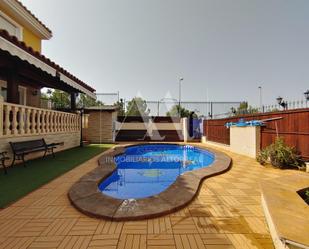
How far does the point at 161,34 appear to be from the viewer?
44.5 ft

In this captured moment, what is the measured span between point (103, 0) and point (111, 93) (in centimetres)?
902

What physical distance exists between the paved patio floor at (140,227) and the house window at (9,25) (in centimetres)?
828

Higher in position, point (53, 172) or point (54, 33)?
point (54, 33)

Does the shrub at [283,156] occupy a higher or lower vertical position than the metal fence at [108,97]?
lower

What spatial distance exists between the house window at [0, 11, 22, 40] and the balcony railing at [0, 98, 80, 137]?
4.07 m

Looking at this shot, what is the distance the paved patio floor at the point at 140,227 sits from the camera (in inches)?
93.7

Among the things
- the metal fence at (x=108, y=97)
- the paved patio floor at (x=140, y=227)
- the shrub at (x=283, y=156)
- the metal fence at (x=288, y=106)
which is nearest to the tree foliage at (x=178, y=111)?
the metal fence at (x=108, y=97)

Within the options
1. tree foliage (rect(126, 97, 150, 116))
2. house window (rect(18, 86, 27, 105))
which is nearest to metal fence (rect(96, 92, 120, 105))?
tree foliage (rect(126, 97, 150, 116))

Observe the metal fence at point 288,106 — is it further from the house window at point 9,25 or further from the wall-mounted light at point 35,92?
the wall-mounted light at point 35,92

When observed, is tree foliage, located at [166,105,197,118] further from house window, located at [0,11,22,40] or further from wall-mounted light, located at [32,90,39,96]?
house window, located at [0,11,22,40]

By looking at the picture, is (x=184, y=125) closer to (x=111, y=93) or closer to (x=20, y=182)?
(x=111, y=93)

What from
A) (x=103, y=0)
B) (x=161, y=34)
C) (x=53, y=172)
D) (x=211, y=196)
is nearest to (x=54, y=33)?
(x=103, y=0)

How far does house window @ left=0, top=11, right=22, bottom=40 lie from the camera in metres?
8.17

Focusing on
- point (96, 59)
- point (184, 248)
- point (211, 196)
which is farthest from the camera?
point (96, 59)
